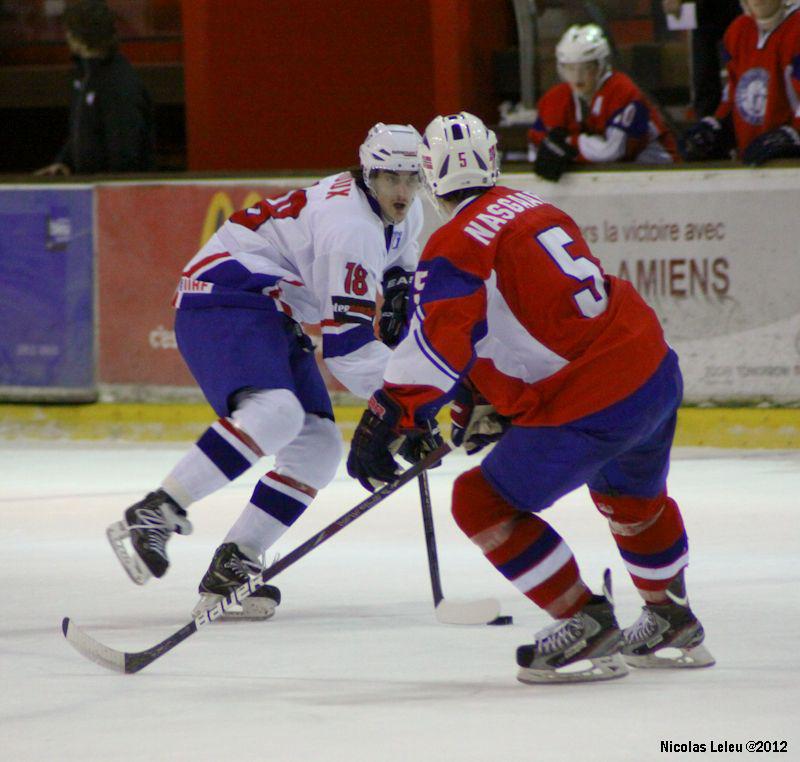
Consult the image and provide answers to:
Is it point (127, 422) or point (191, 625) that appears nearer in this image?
point (191, 625)

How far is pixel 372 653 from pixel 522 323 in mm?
798

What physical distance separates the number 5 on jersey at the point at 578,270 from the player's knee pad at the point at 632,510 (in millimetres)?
372

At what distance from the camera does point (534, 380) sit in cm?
303

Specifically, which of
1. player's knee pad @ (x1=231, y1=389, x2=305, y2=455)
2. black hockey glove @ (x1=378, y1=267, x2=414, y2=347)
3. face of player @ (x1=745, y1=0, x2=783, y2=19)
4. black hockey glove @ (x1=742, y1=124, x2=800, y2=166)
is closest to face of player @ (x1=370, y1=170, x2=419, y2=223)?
black hockey glove @ (x1=378, y1=267, x2=414, y2=347)

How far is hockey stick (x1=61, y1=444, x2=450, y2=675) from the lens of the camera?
10.7 feet

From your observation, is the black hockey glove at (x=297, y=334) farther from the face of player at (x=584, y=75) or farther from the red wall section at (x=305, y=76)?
the red wall section at (x=305, y=76)

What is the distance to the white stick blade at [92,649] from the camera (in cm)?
327

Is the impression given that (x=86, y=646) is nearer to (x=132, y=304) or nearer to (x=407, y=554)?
(x=407, y=554)

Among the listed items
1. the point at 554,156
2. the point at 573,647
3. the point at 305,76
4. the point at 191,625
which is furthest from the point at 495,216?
the point at 305,76

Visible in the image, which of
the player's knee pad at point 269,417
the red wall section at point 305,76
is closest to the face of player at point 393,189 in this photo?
the player's knee pad at point 269,417

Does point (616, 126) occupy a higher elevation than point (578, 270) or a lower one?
higher

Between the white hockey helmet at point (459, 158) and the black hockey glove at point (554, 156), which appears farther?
the black hockey glove at point (554, 156)

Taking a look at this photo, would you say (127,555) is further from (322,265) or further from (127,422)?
(127,422)

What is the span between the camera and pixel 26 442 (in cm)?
708
